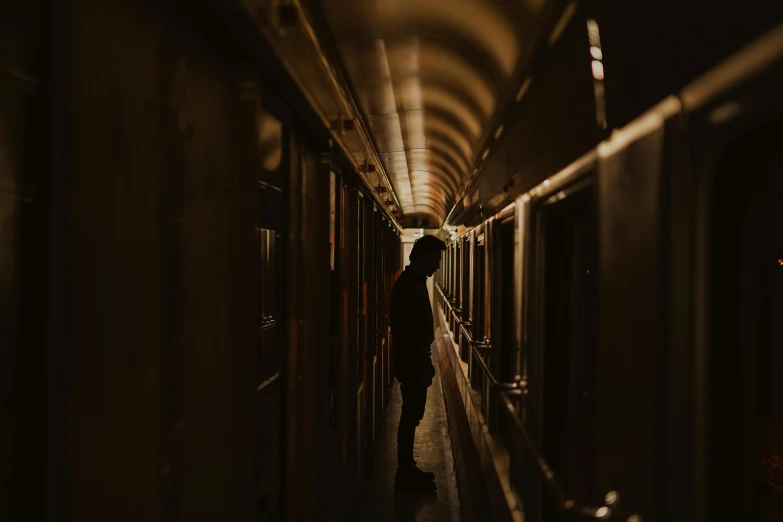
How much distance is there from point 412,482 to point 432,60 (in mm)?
2983

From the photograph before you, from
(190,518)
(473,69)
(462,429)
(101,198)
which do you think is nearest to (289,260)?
(190,518)

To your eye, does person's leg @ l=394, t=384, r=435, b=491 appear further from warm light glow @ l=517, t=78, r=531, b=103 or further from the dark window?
the dark window

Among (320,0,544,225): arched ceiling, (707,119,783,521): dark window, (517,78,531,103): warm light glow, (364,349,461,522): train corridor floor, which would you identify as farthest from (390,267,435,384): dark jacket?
(707,119,783,521): dark window

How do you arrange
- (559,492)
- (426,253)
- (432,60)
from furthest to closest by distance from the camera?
(426,253) < (432,60) < (559,492)

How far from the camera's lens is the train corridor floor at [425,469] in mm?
4438

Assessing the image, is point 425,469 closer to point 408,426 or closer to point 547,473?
point 408,426

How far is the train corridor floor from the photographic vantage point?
444cm

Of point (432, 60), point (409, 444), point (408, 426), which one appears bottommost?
point (409, 444)

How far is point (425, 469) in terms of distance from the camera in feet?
18.2

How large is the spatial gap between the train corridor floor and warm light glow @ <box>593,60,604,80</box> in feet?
10.8

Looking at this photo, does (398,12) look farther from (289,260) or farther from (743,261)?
(743,261)

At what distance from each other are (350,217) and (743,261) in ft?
9.57

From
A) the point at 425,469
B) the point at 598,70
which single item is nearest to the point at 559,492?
the point at 598,70

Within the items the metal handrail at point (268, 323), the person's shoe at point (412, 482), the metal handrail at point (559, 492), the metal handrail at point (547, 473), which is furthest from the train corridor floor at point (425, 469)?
the metal handrail at point (268, 323)
